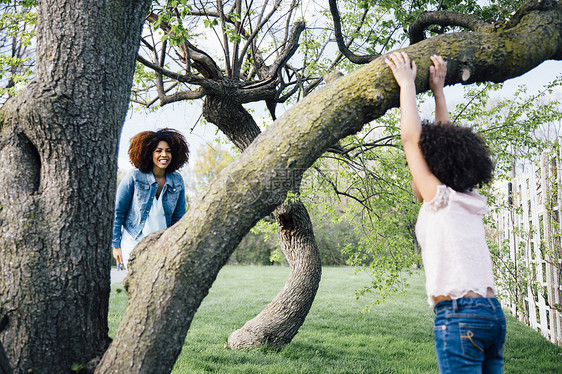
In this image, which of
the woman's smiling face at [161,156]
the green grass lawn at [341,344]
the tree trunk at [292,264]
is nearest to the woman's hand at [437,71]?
the woman's smiling face at [161,156]

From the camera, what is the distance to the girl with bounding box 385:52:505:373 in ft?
5.98

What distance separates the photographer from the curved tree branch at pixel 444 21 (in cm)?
305

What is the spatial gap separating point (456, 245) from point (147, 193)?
2.61 meters

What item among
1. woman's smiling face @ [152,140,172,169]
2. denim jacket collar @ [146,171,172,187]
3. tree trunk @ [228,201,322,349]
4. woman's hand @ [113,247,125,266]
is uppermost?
woman's smiling face @ [152,140,172,169]

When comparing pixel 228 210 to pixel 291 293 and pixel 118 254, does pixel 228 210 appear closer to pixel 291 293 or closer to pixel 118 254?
pixel 118 254

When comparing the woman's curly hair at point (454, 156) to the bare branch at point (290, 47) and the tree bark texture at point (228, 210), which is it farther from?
the bare branch at point (290, 47)

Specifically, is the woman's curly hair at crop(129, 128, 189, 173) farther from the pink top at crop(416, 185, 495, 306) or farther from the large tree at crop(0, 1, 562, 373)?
the pink top at crop(416, 185, 495, 306)

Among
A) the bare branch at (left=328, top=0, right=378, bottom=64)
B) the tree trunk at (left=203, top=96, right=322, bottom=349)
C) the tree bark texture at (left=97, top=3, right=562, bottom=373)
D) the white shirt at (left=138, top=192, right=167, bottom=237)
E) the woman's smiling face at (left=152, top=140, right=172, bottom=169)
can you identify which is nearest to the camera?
the tree bark texture at (left=97, top=3, right=562, bottom=373)

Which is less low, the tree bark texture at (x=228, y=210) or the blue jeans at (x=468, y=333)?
the tree bark texture at (x=228, y=210)

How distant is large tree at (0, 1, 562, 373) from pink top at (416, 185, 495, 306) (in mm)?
632

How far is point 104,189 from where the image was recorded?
2.48 meters

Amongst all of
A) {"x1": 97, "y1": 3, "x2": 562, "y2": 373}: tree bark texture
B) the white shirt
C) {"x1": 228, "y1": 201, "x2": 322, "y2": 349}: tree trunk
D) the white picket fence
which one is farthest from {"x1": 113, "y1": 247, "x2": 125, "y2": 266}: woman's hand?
the white picket fence

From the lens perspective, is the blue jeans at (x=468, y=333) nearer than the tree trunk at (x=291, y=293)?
Yes

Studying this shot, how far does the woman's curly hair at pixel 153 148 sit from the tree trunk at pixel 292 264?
5.30 ft
